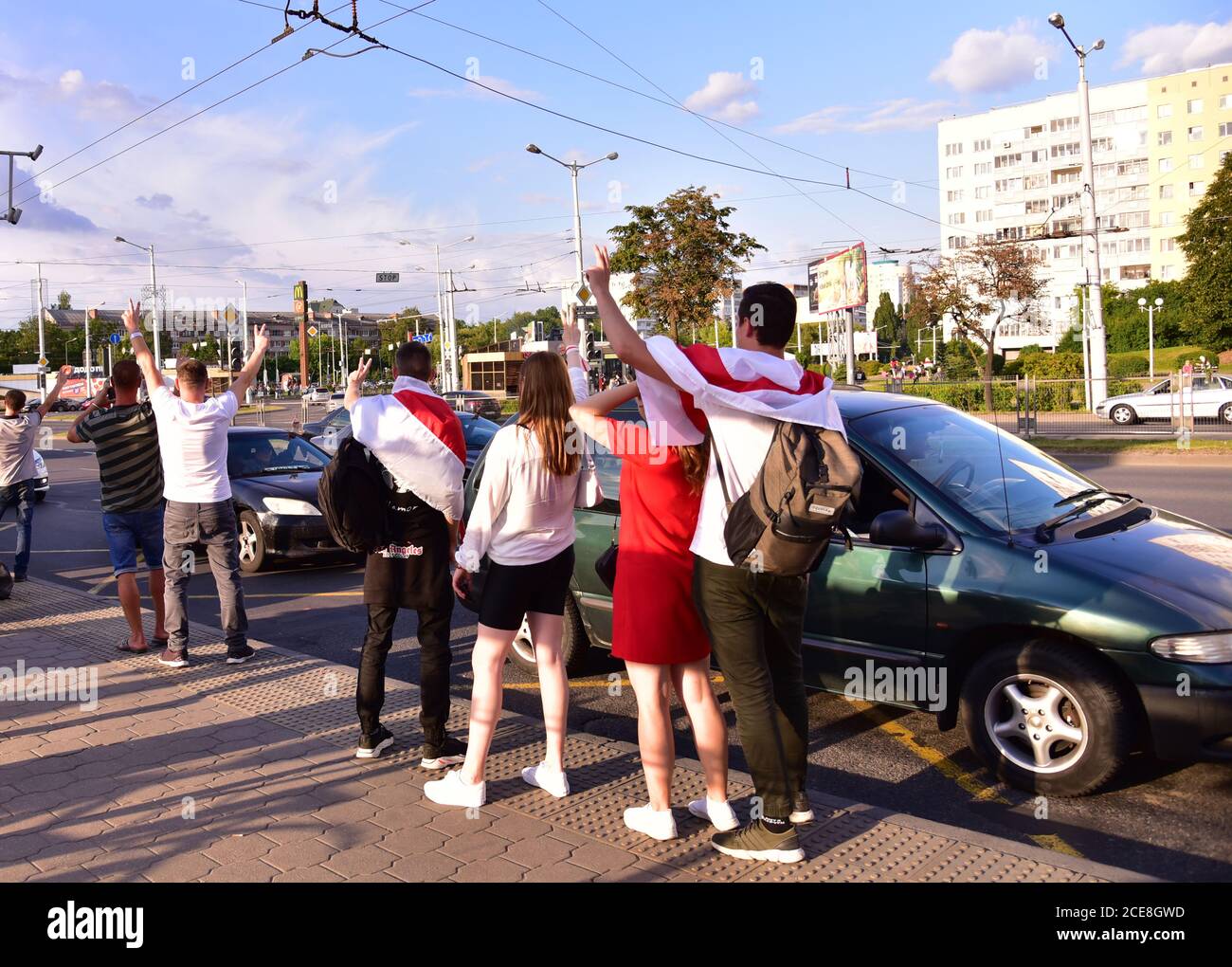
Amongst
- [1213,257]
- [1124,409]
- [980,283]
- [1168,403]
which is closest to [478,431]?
[1124,409]

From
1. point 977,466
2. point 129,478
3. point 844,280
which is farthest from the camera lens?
point 844,280

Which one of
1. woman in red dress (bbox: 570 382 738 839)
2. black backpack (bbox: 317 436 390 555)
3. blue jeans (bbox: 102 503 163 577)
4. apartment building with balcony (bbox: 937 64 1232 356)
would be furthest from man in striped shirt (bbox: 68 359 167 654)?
apartment building with balcony (bbox: 937 64 1232 356)

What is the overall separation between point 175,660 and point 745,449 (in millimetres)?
4578

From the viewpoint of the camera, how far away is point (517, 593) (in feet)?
13.7

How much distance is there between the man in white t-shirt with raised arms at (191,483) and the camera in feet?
21.0

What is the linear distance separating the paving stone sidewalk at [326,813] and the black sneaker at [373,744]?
5 centimetres

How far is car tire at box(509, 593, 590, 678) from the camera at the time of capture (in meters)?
6.21

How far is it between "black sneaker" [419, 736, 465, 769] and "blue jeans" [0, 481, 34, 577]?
281 inches

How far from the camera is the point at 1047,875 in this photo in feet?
11.2

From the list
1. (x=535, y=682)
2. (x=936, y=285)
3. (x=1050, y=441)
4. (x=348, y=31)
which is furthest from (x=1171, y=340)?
(x=535, y=682)

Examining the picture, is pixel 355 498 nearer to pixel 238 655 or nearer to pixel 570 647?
pixel 570 647

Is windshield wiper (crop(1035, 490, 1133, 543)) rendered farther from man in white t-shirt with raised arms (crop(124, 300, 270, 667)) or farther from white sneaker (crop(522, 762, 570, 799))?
man in white t-shirt with raised arms (crop(124, 300, 270, 667))

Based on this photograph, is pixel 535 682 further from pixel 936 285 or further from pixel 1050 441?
pixel 936 285

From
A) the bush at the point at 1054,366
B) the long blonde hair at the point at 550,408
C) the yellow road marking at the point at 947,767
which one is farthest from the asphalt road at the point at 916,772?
the bush at the point at 1054,366
